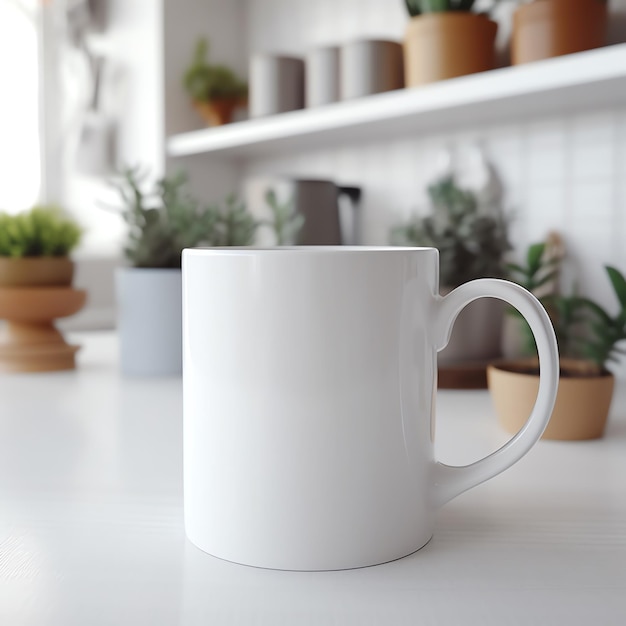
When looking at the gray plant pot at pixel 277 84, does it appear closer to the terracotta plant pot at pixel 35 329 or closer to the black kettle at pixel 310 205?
the black kettle at pixel 310 205

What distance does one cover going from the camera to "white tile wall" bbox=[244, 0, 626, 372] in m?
1.00

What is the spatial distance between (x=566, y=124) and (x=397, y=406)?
2.77 ft

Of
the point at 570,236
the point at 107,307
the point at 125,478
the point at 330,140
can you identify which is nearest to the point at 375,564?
the point at 125,478

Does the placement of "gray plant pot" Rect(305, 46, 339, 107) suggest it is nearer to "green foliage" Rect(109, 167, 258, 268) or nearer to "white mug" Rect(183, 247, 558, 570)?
"green foliage" Rect(109, 167, 258, 268)

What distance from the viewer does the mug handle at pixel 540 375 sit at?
0.33 meters

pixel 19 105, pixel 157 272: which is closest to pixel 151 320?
pixel 157 272

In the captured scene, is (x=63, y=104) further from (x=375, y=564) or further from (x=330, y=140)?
(x=375, y=564)

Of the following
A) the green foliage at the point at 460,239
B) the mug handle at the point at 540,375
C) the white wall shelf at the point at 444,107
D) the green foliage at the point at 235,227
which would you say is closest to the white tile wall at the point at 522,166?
the white wall shelf at the point at 444,107

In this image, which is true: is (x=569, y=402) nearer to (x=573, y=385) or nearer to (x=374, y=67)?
(x=573, y=385)

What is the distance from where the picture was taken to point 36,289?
0.92 meters

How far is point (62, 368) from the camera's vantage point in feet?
3.05

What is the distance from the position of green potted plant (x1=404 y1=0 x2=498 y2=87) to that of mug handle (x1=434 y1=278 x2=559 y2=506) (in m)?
0.71

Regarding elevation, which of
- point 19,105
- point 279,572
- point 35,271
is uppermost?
point 19,105

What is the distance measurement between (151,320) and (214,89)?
78 centimetres
